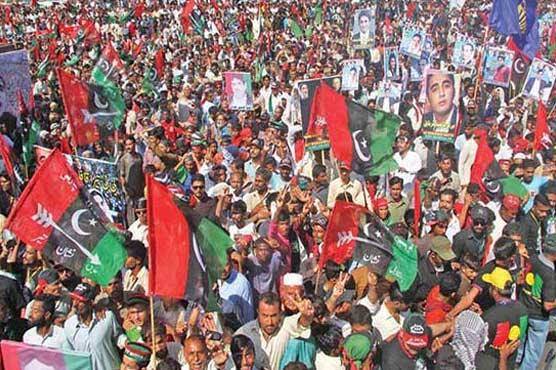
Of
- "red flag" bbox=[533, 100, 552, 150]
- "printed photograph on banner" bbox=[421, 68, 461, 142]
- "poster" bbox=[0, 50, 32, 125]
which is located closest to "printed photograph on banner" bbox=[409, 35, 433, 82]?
"printed photograph on banner" bbox=[421, 68, 461, 142]

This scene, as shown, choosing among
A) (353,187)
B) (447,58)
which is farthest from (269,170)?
(447,58)

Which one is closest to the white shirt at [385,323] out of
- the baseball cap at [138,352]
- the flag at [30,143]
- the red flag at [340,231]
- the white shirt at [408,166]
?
the red flag at [340,231]

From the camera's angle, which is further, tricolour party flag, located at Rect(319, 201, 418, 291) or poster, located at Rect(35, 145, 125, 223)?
poster, located at Rect(35, 145, 125, 223)

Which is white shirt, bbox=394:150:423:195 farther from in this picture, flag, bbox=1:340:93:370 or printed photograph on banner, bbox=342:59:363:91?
flag, bbox=1:340:93:370

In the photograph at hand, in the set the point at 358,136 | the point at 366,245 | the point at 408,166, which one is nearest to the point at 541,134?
the point at 408,166

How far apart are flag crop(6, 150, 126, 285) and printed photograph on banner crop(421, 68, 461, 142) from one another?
4.99 meters

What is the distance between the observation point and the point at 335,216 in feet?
17.2

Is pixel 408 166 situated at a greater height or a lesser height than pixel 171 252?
lesser

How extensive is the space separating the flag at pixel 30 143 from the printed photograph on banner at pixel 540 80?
7.03 m

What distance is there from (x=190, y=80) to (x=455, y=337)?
10290 mm

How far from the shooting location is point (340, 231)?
532 centimetres

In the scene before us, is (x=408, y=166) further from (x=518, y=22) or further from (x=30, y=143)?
(x=518, y=22)

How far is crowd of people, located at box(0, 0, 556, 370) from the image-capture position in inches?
178

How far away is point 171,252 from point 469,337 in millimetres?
1941
